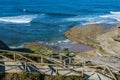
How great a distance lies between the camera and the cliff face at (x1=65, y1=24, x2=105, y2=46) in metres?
49.0

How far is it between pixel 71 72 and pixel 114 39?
13.7m

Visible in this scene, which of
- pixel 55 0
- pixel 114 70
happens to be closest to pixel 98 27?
pixel 114 70

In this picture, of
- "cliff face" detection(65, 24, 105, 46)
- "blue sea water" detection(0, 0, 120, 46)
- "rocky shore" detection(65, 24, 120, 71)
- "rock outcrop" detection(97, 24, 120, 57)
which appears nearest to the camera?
"rocky shore" detection(65, 24, 120, 71)

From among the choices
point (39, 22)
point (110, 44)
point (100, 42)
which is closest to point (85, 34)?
point (100, 42)

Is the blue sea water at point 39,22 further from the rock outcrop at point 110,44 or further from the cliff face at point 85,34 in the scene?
the rock outcrop at point 110,44

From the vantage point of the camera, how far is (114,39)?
119 feet

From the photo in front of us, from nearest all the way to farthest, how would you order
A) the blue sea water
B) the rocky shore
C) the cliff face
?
the rocky shore, the cliff face, the blue sea water

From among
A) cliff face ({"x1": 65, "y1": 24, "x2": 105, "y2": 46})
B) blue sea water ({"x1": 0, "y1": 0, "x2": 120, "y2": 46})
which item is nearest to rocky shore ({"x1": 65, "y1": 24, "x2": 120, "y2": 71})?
cliff face ({"x1": 65, "y1": 24, "x2": 105, "y2": 46})

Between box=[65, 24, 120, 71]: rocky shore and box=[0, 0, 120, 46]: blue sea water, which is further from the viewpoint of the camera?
box=[0, 0, 120, 46]: blue sea water

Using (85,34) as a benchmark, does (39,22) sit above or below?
above

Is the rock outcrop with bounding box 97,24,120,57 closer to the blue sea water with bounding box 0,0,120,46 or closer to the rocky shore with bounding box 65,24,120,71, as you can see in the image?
the rocky shore with bounding box 65,24,120,71

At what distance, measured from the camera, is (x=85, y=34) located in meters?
52.1

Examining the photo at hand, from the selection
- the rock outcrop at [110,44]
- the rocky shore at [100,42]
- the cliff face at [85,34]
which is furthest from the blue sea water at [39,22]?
the rock outcrop at [110,44]

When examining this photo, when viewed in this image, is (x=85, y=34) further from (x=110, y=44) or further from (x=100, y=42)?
(x=110, y=44)
